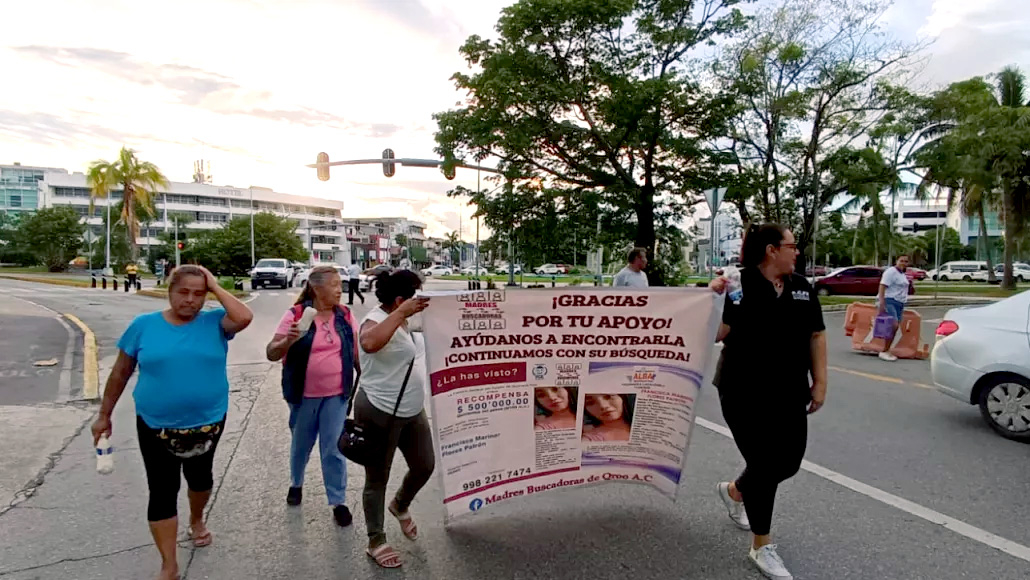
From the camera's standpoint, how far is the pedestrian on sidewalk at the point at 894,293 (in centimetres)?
1059

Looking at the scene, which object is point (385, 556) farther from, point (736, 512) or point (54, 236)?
point (54, 236)

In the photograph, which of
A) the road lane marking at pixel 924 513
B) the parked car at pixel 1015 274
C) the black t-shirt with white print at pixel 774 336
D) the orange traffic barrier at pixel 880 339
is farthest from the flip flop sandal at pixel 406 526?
the parked car at pixel 1015 274

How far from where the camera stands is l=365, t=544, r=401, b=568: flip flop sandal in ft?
11.2

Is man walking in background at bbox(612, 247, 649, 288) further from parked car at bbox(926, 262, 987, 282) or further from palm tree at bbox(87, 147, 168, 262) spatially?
Result: parked car at bbox(926, 262, 987, 282)

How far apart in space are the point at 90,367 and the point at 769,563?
31.3ft

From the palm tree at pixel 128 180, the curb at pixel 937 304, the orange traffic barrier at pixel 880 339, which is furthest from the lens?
the palm tree at pixel 128 180

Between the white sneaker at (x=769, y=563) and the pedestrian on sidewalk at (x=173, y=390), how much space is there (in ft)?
9.26

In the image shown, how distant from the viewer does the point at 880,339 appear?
11.1 metres

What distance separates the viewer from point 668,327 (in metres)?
3.76

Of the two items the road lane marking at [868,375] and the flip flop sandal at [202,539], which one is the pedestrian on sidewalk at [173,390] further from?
the road lane marking at [868,375]

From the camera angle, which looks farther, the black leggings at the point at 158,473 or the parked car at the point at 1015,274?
the parked car at the point at 1015,274

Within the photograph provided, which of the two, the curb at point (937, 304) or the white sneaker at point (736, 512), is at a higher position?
the curb at point (937, 304)

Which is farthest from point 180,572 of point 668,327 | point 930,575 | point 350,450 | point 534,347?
point 930,575

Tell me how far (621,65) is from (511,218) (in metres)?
5.61
